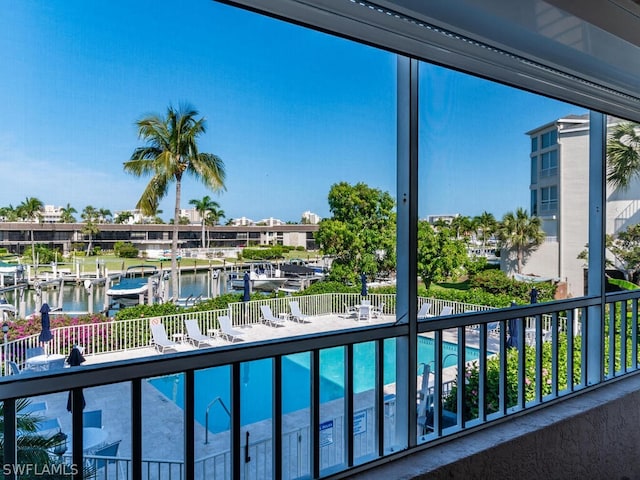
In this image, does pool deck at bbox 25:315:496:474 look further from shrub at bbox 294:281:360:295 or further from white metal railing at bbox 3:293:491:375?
shrub at bbox 294:281:360:295

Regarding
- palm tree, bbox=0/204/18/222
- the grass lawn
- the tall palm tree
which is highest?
the tall palm tree

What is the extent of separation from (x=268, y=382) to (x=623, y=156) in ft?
12.2

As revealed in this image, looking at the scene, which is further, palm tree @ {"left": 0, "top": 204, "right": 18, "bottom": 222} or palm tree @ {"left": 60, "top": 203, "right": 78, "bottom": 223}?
palm tree @ {"left": 60, "top": 203, "right": 78, "bottom": 223}

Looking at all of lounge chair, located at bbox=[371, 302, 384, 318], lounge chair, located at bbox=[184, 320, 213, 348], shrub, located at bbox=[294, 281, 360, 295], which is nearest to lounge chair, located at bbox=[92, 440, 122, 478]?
lounge chair, located at bbox=[184, 320, 213, 348]

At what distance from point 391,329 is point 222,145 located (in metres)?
1.25

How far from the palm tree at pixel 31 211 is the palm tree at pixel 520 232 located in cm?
285

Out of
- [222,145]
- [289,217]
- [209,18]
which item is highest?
[209,18]

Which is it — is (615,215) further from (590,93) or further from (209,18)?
(209,18)

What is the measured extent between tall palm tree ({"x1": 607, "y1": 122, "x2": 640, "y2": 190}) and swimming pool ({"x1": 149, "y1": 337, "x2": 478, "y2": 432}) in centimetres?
210

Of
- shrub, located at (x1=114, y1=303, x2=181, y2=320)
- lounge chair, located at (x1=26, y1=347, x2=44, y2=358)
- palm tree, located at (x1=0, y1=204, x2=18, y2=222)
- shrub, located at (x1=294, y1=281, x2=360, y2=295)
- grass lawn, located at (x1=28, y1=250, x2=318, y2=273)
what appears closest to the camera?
palm tree, located at (x1=0, y1=204, x2=18, y2=222)

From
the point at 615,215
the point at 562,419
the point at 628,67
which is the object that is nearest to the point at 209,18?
the point at 628,67

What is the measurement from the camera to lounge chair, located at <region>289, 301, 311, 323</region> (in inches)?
104

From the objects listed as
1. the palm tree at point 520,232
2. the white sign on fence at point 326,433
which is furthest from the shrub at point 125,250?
the palm tree at point 520,232

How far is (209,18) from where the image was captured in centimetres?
203
